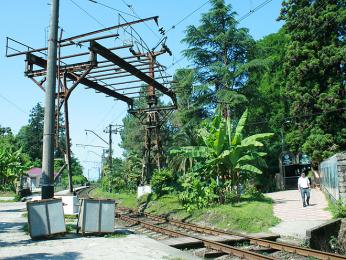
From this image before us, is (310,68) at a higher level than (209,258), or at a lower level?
higher

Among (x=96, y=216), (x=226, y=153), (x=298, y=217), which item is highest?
(x=226, y=153)

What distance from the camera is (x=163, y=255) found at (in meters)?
10.4

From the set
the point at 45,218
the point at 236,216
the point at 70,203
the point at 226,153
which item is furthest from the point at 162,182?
the point at 45,218

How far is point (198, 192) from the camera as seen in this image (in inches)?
880

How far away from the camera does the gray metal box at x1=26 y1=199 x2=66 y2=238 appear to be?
1255 centimetres

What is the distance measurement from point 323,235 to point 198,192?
31.8 feet

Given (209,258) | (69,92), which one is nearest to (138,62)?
(69,92)

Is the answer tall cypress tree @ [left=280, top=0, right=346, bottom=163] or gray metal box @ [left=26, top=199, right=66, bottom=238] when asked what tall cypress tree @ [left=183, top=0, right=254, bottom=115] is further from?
gray metal box @ [left=26, top=199, right=66, bottom=238]

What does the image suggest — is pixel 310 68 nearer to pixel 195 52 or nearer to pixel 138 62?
pixel 195 52

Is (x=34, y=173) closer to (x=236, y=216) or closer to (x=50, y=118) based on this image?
(x=236, y=216)

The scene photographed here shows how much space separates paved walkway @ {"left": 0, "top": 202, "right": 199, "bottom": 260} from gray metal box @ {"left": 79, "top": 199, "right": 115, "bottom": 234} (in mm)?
541

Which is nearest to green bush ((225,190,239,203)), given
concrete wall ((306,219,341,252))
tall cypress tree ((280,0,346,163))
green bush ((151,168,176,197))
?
green bush ((151,168,176,197))

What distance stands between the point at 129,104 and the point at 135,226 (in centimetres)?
1398

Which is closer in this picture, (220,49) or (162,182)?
(162,182)
